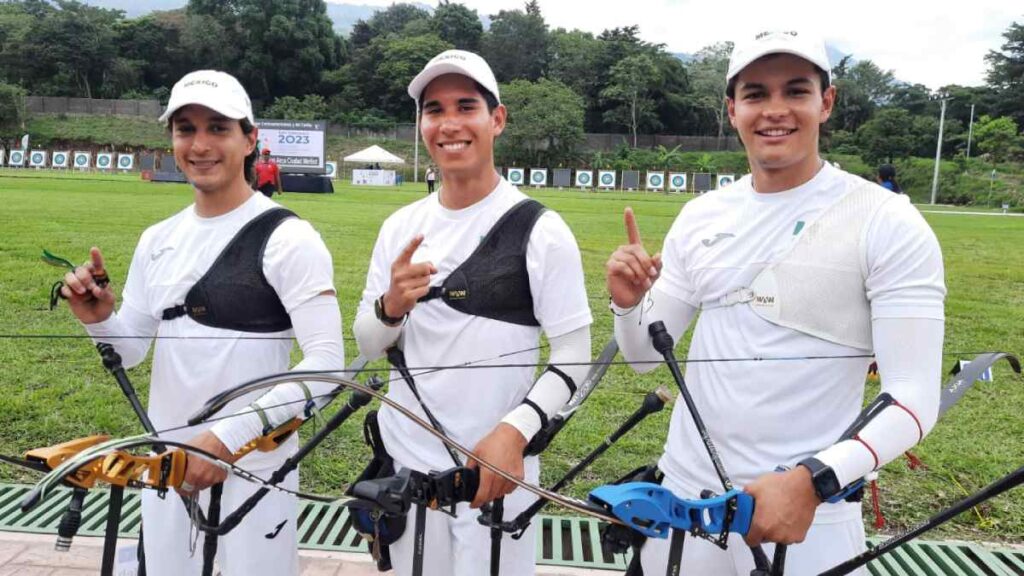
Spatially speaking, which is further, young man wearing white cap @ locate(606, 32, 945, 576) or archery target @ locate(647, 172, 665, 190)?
archery target @ locate(647, 172, 665, 190)

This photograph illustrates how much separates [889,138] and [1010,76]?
1484 cm

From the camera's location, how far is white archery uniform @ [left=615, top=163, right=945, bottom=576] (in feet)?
5.36

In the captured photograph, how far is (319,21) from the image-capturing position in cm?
7062

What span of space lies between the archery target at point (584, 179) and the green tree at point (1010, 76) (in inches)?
1274

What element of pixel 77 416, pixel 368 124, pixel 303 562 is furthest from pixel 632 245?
pixel 368 124

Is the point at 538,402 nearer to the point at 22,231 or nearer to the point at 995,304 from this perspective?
the point at 995,304

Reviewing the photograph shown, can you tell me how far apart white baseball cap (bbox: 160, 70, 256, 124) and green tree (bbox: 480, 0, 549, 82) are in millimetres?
76000

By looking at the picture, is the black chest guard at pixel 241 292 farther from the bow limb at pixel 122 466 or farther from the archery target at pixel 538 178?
the archery target at pixel 538 178

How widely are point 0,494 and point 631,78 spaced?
216 feet

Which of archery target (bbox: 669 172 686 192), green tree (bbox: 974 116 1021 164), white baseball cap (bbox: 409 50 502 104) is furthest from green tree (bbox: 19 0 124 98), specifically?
white baseball cap (bbox: 409 50 502 104)

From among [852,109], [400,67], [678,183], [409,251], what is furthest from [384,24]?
[409,251]

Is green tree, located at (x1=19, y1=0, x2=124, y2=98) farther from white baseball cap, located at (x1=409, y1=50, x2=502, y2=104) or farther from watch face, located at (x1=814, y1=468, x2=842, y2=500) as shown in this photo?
watch face, located at (x1=814, y1=468, x2=842, y2=500)

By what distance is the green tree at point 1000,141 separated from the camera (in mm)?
47688

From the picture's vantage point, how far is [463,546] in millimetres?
2109
